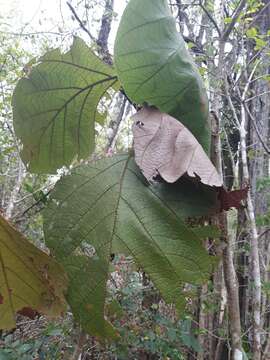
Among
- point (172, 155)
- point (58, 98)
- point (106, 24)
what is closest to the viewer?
point (172, 155)

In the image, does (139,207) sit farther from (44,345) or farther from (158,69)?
(44,345)

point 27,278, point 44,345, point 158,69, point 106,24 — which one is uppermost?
point 106,24

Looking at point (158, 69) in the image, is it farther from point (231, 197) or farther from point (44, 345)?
point (44, 345)

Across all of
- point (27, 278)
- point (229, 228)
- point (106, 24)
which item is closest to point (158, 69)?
point (27, 278)

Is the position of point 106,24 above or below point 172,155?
above

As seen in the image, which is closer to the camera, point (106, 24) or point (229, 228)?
point (229, 228)

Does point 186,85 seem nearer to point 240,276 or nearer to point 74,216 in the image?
point 74,216

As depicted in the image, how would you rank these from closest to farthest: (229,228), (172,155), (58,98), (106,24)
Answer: (172,155)
(58,98)
(229,228)
(106,24)

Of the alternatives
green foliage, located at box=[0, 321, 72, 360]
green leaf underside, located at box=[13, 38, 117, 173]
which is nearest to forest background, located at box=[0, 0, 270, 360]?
green foliage, located at box=[0, 321, 72, 360]
